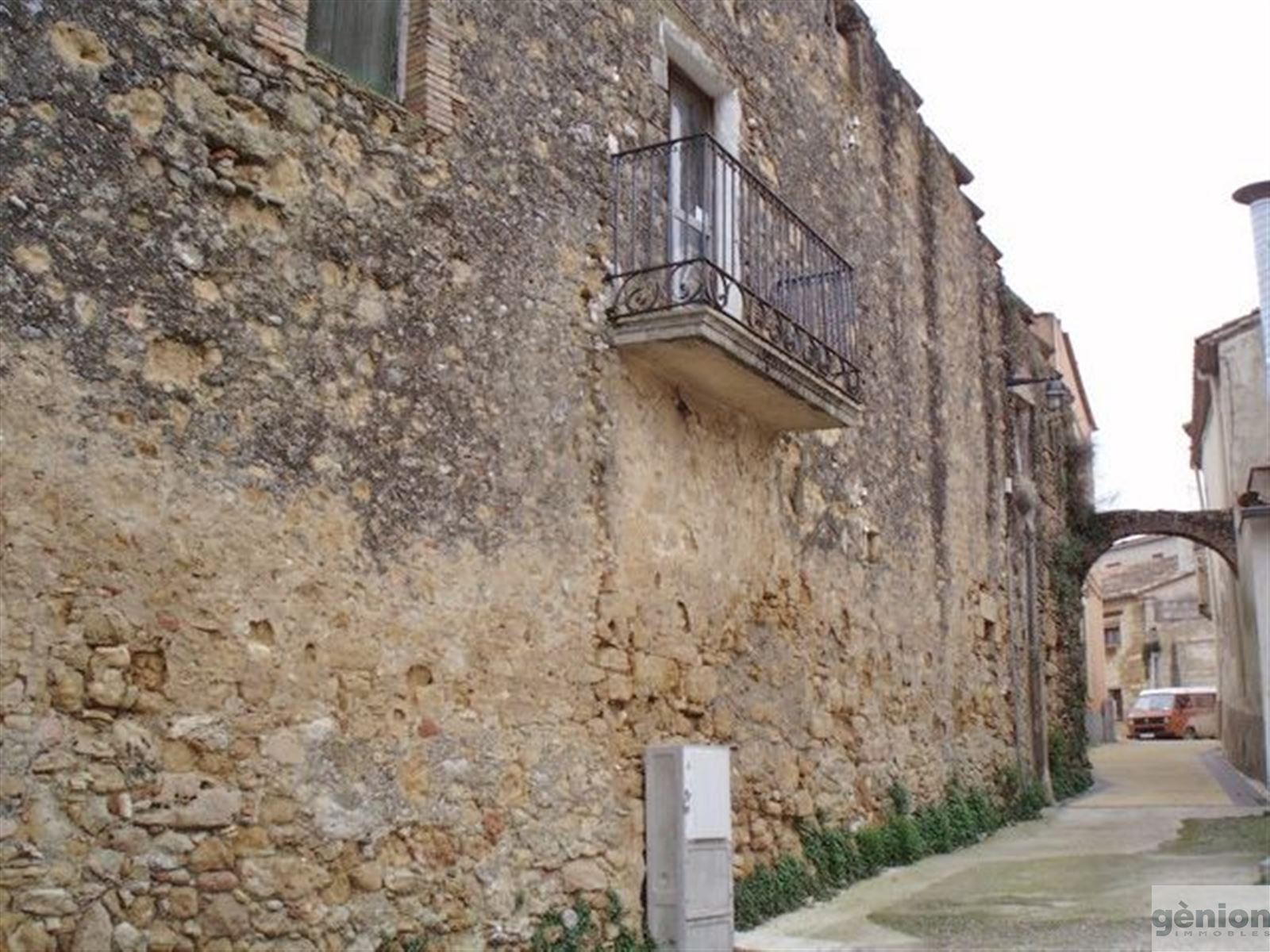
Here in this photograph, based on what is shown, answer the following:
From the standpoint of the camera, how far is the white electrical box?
7.18 metres

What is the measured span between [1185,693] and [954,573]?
906 inches

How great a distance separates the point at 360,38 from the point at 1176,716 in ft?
100

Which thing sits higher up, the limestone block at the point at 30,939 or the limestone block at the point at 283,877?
the limestone block at the point at 283,877

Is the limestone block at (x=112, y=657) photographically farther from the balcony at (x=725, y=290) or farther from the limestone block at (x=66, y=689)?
the balcony at (x=725, y=290)

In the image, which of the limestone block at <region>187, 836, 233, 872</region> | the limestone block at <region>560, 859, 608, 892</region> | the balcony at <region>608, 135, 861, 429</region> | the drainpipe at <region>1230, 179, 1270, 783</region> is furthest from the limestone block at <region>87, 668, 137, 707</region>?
the drainpipe at <region>1230, 179, 1270, 783</region>

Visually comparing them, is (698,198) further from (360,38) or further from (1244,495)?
(1244,495)

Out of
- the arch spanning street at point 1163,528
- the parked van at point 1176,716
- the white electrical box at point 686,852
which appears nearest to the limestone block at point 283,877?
the white electrical box at point 686,852

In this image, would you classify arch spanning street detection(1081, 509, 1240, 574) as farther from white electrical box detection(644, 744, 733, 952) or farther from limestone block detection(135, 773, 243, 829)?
limestone block detection(135, 773, 243, 829)

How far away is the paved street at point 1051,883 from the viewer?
24.3ft

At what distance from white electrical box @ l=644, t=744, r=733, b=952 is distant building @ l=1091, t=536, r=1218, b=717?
37271mm

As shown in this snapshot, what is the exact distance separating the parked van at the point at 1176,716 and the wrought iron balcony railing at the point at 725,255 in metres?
25.4

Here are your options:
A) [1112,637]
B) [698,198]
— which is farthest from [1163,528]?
[1112,637]

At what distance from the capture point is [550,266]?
285 inches

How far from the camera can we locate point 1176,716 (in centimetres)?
3241
